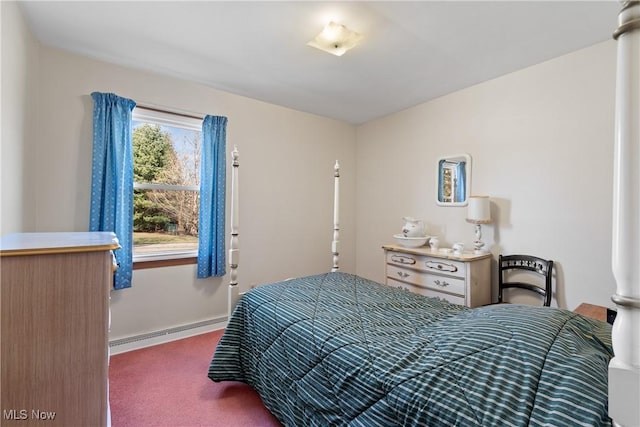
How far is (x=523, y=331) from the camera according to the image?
107 cm

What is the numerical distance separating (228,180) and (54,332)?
2302 mm

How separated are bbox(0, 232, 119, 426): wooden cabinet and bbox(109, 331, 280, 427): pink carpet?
70cm

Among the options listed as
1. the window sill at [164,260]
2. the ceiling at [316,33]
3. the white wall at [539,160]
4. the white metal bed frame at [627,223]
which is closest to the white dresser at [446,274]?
the white wall at [539,160]

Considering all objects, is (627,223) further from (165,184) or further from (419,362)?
(165,184)

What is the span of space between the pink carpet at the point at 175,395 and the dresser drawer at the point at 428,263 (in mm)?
1864

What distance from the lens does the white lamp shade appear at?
9.06ft

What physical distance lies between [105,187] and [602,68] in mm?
4073

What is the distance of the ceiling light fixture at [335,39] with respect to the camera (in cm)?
203

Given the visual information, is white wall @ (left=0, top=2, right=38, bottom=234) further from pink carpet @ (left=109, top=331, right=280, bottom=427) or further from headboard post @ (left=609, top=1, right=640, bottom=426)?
headboard post @ (left=609, top=1, right=640, bottom=426)

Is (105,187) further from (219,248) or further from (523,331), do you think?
(523,331)

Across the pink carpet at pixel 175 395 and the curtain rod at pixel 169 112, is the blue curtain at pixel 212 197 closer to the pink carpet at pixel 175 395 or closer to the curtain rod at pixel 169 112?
the curtain rod at pixel 169 112

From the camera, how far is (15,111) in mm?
1879

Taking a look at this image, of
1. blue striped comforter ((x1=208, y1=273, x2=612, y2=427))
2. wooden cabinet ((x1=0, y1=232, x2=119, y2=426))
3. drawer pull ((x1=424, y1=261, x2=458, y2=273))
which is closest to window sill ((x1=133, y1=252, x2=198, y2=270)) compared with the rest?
blue striped comforter ((x1=208, y1=273, x2=612, y2=427))

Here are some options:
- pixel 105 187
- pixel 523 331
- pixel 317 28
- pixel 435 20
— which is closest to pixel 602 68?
pixel 435 20
